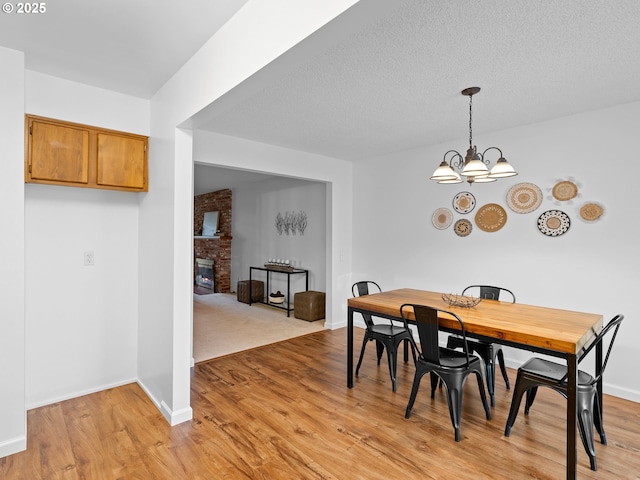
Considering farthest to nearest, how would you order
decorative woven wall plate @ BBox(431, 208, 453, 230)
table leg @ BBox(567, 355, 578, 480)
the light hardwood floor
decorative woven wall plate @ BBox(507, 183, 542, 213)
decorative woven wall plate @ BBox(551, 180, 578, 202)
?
1. decorative woven wall plate @ BBox(431, 208, 453, 230)
2. decorative woven wall plate @ BBox(507, 183, 542, 213)
3. decorative woven wall plate @ BBox(551, 180, 578, 202)
4. the light hardwood floor
5. table leg @ BBox(567, 355, 578, 480)

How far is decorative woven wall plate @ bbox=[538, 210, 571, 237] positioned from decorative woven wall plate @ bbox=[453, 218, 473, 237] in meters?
0.73

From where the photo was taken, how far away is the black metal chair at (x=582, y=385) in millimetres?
2051

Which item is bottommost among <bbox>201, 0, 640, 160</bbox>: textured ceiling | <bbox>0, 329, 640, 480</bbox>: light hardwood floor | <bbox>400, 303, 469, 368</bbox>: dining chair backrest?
<bbox>0, 329, 640, 480</bbox>: light hardwood floor

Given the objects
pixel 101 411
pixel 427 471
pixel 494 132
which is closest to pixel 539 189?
pixel 494 132

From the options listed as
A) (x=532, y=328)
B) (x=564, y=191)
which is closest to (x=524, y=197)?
(x=564, y=191)

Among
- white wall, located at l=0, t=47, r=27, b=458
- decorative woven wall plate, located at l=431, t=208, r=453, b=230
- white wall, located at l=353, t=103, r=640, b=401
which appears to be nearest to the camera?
white wall, located at l=0, t=47, r=27, b=458

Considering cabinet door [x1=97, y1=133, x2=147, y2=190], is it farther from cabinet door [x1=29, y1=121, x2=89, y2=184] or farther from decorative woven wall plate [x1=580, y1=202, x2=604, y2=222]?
decorative woven wall plate [x1=580, y1=202, x2=604, y2=222]

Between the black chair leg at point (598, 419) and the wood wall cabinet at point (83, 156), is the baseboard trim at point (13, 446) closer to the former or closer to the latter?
the wood wall cabinet at point (83, 156)

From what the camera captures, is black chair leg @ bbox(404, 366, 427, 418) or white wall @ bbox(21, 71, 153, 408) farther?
white wall @ bbox(21, 71, 153, 408)

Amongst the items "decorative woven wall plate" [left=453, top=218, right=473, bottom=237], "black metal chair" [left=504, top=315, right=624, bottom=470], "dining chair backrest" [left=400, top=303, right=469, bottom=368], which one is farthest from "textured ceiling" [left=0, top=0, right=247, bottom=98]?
"decorative woven wall plate" [left=453, top=218, right=473, bottom=237]

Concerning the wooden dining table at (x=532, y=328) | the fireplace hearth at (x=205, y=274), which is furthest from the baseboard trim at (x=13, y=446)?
the fireplace hearth at (x=205, y=274)

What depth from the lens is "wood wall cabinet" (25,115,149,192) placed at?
7.98 ft

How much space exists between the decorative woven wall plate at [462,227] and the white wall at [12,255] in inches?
158

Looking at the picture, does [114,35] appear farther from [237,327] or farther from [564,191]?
[237,327]
